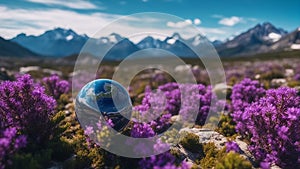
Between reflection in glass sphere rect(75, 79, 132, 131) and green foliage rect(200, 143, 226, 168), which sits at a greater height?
reflection in glass sphere rect(75, 79, 132, 131)

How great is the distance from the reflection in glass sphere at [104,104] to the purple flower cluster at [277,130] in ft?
10.8

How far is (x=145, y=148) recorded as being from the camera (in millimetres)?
6461

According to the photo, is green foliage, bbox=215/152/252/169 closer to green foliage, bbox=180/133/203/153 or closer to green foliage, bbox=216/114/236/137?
green foliage, bbox=180/133/203/153

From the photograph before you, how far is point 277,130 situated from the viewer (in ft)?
23.9

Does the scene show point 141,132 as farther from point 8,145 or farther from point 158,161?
point 8,145

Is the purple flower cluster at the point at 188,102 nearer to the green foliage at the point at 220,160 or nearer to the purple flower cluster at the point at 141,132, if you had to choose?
the green foliage at the point at 220,160

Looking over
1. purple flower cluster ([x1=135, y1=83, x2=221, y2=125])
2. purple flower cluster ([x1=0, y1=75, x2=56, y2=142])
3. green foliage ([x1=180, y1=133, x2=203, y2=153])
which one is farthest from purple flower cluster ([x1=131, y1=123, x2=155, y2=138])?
purple flower cluster ([x1=135, y1=83, x2=221, y2=125])

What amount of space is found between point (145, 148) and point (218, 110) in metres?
6.76

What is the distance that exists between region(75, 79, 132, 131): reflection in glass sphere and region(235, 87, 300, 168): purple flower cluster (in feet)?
10.8

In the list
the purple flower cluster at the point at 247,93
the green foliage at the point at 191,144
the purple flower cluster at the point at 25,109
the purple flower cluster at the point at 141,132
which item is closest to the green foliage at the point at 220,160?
the green foliage at the point at 191,144

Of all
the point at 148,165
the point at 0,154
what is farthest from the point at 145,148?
the point at 0,154

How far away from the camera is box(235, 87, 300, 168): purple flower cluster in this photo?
7203 millimetres

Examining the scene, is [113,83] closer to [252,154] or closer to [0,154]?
[0,154]

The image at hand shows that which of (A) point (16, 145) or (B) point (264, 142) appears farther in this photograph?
Result: (B) point (264, 142)
